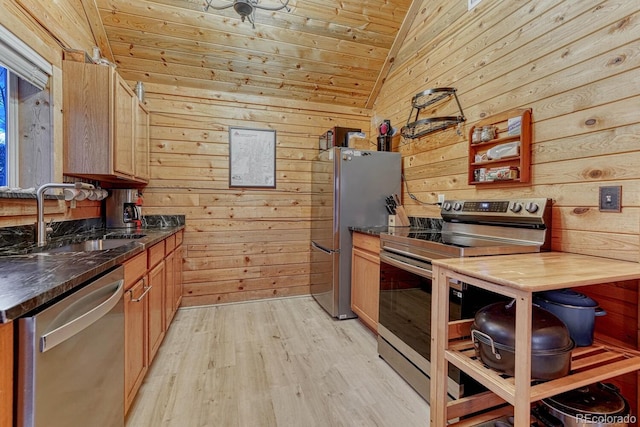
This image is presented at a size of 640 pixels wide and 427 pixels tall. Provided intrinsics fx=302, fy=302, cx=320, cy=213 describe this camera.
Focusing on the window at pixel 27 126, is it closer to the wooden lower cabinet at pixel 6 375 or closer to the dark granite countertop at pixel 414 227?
the wooden lower cabinet at pixel 6 375

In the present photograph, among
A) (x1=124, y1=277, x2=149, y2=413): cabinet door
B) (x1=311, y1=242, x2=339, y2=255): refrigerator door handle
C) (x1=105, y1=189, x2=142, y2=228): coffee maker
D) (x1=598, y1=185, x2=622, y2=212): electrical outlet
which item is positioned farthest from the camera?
(x1=311, y1=242, x2=339, y2=255): refrigerator door handle

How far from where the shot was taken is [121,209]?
2.83m

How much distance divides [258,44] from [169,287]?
7.87 ft

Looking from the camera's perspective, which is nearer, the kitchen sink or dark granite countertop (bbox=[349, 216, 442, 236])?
the kitchen sink

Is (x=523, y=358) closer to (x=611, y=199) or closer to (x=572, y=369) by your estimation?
(x=572, y=369)

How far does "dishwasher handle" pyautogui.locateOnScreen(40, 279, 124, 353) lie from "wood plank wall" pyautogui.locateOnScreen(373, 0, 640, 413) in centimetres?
216

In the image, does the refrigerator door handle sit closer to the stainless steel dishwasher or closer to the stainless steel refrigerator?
the stainless steel refrigerator

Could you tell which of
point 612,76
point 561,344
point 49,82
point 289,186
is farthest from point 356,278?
point 49,82

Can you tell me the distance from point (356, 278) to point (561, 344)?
182 centimetres

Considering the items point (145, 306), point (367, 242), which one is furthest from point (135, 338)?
point (367, 242)

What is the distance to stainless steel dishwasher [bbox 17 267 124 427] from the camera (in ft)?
2.44

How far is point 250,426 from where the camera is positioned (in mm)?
1558

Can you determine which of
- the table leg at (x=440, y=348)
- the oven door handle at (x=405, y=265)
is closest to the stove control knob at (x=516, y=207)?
the oven door handle at (x=405, y=265)

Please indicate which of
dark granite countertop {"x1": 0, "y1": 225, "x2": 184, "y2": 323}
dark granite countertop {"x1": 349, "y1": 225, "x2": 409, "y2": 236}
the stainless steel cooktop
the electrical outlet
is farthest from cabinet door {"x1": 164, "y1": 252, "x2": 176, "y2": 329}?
the electrical outlet
